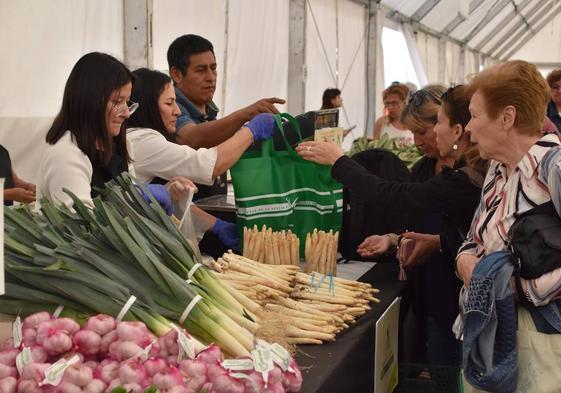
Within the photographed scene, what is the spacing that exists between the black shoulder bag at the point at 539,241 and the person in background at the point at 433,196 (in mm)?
662

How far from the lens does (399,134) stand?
7.37m

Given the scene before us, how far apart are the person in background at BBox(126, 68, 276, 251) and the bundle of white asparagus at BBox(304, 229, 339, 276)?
1.57ft

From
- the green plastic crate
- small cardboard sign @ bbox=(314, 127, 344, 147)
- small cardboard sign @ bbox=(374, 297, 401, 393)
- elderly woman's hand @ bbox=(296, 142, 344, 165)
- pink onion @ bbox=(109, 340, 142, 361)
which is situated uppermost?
small cardboard sign @ bbox=(314, 127, 344, 147)

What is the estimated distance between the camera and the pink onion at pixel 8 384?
1.45m

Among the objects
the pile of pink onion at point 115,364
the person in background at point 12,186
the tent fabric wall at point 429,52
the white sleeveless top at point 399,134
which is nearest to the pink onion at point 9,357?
the pile of pink onion at point 115,364

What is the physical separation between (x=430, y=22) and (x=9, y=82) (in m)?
13.3

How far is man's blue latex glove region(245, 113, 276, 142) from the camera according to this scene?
2939mm

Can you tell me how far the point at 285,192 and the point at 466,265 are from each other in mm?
857

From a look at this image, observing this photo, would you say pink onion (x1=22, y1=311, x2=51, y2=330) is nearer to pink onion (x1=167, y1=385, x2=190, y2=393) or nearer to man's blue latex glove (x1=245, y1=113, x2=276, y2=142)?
pink onion (x1=167, y1=385, x2=190, y2=393)

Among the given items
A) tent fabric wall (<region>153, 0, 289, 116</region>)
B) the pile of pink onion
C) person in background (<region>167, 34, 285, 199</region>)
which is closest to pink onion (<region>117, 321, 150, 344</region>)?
the pile of pink onion

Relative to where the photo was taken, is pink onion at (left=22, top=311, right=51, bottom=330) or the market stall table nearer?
pink onion at (left=22, top=311, right=51, bottom=330)

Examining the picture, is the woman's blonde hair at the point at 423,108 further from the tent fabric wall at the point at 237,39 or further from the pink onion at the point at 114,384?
the tent fabric wall at the point at 237,39

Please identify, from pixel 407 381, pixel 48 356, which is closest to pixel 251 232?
pixel 407 381

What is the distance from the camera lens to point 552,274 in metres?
2.03
